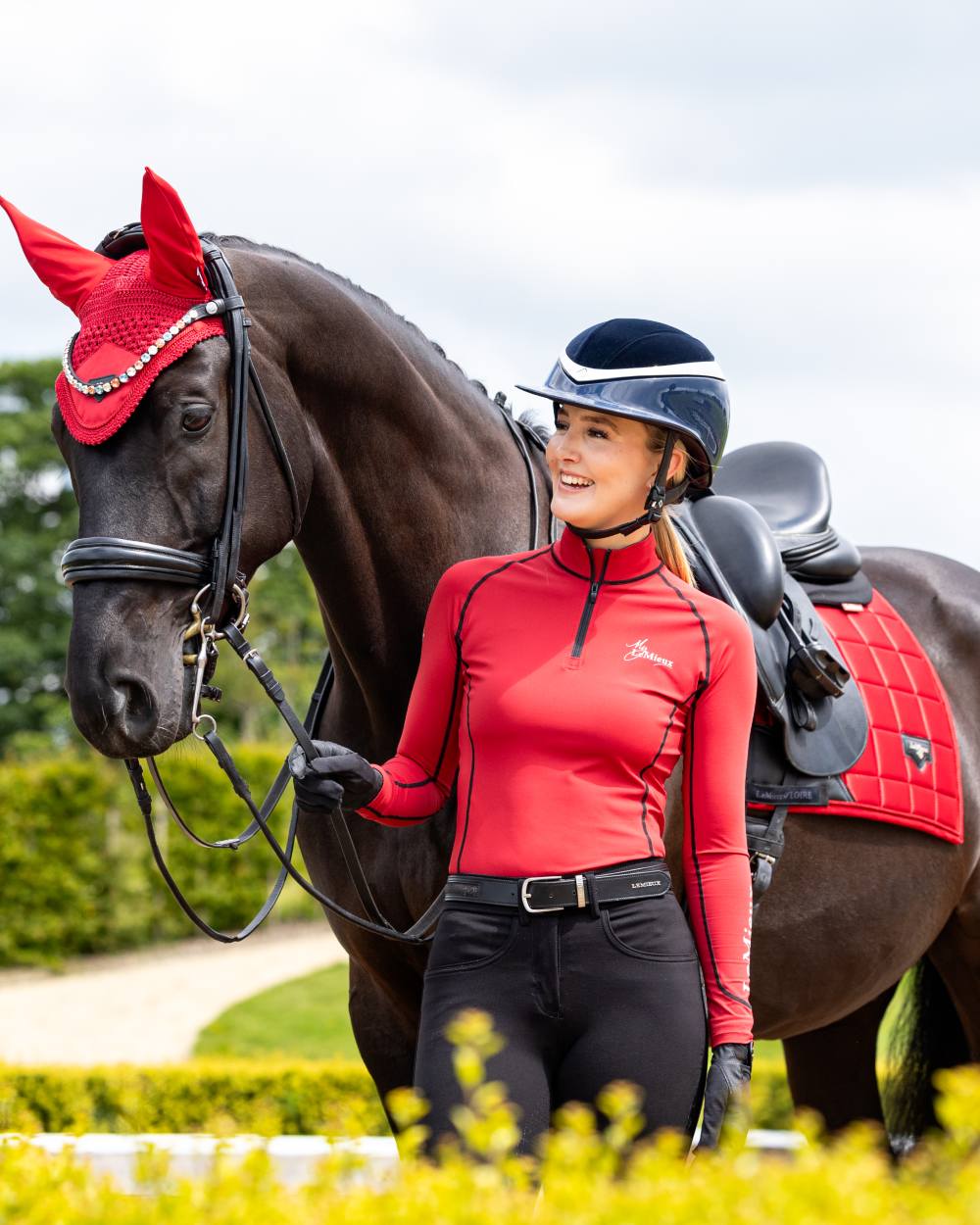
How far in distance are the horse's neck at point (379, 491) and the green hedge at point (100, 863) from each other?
14554mm

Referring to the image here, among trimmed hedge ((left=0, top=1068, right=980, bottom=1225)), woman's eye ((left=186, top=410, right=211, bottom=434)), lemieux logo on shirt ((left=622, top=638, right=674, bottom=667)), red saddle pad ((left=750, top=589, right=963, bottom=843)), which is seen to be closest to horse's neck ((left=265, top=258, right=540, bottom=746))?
woman's eye ((left=186, top=410, right=211, bottom=434))

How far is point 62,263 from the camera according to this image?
291 centimetres

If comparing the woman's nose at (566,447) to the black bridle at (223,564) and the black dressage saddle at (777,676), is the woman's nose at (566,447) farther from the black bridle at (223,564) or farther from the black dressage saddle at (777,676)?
the black dressage saddle at (777,676)

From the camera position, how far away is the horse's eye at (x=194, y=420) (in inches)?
107

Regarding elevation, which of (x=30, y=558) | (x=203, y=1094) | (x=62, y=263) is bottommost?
(x=203, y=1094)

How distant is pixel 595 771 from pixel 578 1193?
1054 millimetres

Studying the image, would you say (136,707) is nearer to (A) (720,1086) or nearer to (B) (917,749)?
(A) (720,1086)

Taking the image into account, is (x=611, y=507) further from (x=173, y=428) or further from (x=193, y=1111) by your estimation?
(x=193, y=1111)

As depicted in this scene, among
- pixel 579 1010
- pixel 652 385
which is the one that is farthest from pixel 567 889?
pixel 652 385

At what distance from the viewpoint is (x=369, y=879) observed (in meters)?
3.22

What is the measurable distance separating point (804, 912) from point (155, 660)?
5.92 ft

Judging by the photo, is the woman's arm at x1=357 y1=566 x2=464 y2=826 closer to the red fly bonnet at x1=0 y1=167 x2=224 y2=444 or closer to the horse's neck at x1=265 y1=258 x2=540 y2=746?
the horse's neck at x1=265 y1=258 x2=540 y2=746

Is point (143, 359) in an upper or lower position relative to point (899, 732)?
upper

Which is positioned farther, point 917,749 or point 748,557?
point 917,749
